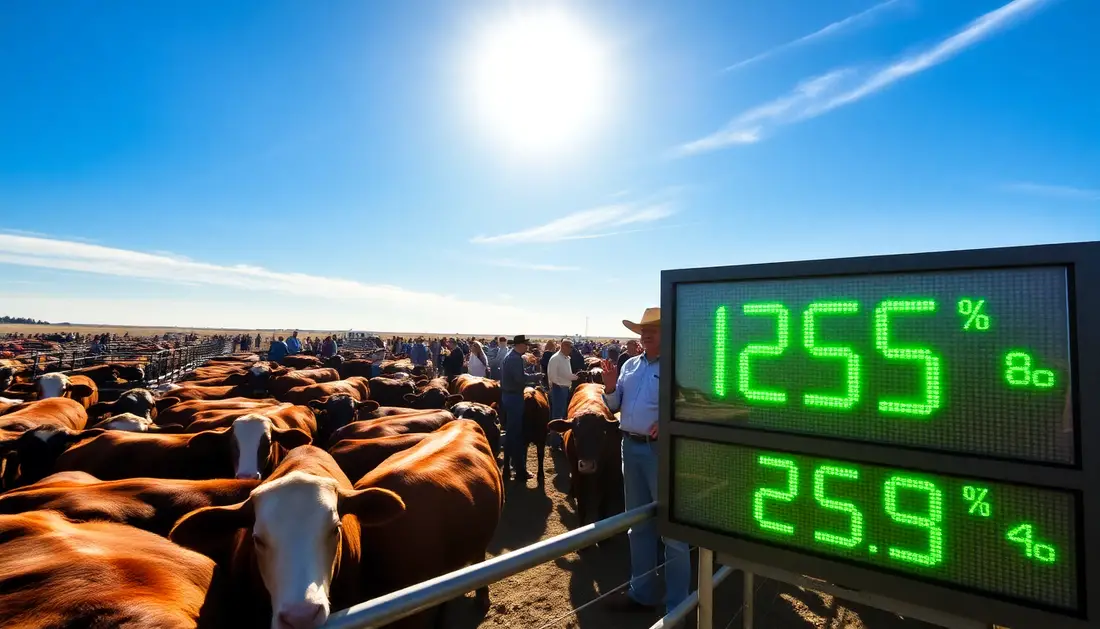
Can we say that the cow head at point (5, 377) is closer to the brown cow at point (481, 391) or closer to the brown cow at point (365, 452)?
the brown cow at point (481, 391)

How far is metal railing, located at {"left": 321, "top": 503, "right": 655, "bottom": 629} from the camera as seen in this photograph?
4.33 feet

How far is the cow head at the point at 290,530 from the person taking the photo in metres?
2.50

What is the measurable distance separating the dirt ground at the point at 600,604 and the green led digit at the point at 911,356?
2.64 metres

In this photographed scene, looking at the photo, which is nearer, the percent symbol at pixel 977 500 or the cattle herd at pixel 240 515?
the percent symbol at pixel 977 500

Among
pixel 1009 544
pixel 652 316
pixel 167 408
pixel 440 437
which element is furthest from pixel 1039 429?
pixel 167 408

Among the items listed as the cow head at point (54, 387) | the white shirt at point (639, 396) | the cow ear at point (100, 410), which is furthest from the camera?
the cow head at point (54, 387)

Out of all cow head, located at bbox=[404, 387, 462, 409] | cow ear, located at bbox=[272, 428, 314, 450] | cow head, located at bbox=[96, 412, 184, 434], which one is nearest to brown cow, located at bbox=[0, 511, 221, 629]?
cow ear, located at bbox=[272, 428, 314, 450]

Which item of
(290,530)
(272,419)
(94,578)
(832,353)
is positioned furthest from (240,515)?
(272,419)

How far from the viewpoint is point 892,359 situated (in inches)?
71.2

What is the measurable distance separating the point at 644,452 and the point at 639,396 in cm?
45

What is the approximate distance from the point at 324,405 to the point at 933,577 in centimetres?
991

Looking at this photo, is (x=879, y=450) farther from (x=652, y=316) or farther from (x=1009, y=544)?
(x=652, y=316)

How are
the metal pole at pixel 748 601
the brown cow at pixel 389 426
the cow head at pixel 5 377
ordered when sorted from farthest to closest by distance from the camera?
the cow head at pixel 5 377
the brown cow at pixel 389 426
the metal pole at pixel 748 601

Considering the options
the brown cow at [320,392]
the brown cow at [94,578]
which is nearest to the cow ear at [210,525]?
the brown cow at [94,578]
